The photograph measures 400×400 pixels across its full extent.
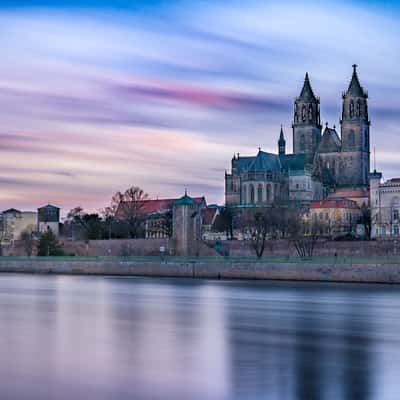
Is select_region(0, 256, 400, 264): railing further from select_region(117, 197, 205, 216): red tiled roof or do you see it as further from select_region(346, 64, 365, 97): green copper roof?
select_region(346, 64, 365, 97): green copper roof

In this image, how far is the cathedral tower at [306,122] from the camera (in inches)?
→ 4380

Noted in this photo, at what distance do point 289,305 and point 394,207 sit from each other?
49588 millimetres

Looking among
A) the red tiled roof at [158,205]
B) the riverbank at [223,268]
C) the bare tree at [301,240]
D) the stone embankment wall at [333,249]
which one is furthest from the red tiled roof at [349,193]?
the riverbank at [223,268]

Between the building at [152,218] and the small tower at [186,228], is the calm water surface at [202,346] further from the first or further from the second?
the building at [152,218]

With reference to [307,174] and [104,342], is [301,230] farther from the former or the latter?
[104,342]

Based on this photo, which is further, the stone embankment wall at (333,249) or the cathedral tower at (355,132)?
the cathedral tower at (355,132)

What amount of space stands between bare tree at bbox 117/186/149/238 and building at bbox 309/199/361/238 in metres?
16.9

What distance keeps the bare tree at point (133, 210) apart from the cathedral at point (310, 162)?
580 inches

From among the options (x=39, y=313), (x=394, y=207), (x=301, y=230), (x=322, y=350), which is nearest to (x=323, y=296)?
(x=39, y=313)

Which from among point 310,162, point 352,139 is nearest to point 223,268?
point 310,162

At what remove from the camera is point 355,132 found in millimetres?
108312

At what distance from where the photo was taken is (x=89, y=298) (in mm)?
35969

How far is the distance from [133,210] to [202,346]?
61038mm

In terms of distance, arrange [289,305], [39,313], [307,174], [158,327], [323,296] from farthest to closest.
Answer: [307,174], [323,296], [289,305], [39,313], [158,327]
